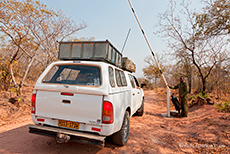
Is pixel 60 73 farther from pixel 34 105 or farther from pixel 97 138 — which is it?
A: pixel 97 138

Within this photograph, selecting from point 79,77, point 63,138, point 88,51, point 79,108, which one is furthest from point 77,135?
point 88,51

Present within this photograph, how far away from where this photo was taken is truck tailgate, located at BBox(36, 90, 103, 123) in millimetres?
2527

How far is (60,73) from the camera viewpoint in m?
3.30

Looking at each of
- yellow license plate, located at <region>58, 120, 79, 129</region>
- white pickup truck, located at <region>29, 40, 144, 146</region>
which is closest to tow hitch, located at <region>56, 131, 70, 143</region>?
white pickup truck, located at <region>29, 40, 144, 146</region>

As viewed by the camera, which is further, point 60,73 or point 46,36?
point 46,36

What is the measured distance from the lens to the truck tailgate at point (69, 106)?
2.53m

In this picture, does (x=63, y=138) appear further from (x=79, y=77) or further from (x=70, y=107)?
(x=79, y=77)

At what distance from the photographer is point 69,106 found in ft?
8.68

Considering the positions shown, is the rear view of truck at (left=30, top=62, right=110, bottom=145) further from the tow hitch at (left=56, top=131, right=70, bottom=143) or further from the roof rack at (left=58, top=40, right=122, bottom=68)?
the roof rack at (left=58, top=40, right=122, bottom=68)

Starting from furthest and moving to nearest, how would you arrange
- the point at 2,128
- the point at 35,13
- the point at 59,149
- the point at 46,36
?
the point at 46,36
the point at 35,13
the point at 2,128
the point at 59,149

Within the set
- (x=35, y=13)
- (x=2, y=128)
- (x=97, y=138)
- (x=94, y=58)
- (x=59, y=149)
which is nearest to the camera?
(x=97, y=138)

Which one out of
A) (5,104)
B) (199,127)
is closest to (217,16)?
(199,127)

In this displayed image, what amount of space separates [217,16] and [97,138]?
861 cm

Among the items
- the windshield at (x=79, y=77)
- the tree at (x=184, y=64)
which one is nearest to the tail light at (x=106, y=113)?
the windshield at (x=79, y=77)
